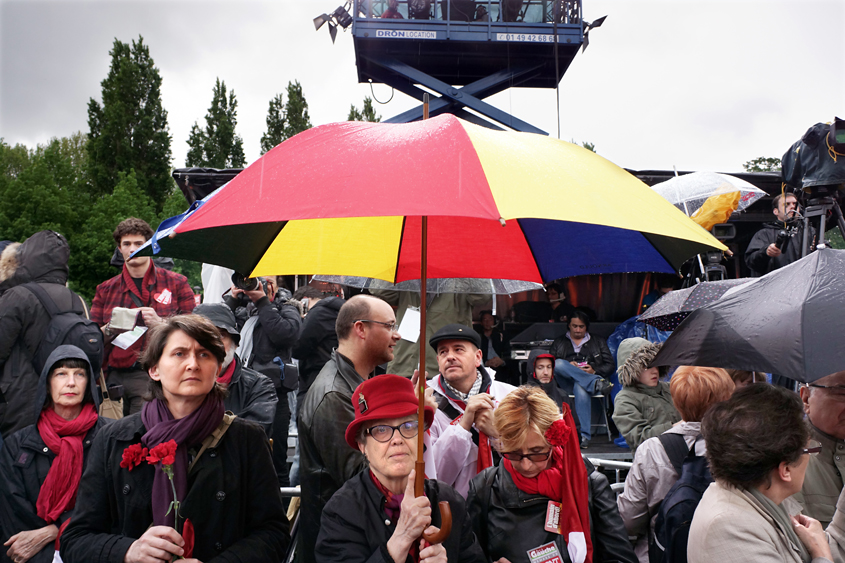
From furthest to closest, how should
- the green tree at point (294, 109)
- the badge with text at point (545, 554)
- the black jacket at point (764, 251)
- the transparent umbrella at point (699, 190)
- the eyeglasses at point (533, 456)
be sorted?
the green tree at point (294, 109)
the transparent umbrella at point (699, 190)
the black jacket at point (764, 251)
the eyeglasses at point (533, 456)
the badge with text at point (545, 554)

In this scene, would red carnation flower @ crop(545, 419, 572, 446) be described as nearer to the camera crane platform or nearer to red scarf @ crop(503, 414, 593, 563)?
red scarf @ crop(503, 414, 593, 563)

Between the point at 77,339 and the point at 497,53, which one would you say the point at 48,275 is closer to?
the point at 77,339

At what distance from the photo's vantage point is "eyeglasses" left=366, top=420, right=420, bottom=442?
2322 mm

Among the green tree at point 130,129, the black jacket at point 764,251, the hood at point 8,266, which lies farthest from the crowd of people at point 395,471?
the green tree at point 130,129

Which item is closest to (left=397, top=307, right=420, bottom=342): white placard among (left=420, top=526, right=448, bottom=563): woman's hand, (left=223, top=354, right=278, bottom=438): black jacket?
(left=223, top=354, right=278, bottom=438): black jacket

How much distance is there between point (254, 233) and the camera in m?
2.75

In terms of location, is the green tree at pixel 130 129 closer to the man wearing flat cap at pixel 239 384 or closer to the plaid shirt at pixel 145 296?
the plaid shirt at pixel 145 296

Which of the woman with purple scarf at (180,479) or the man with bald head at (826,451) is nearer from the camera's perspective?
the woman with purple scarf at (180,479)

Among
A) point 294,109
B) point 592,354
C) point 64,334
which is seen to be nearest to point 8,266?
point 64,334

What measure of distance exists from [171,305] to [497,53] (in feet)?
49.6

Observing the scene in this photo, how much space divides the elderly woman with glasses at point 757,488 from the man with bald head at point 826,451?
0.36 metres

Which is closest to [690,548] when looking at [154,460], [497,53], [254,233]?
[154,460]

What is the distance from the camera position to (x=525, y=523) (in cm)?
257

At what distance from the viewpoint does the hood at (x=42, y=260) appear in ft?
14.1
